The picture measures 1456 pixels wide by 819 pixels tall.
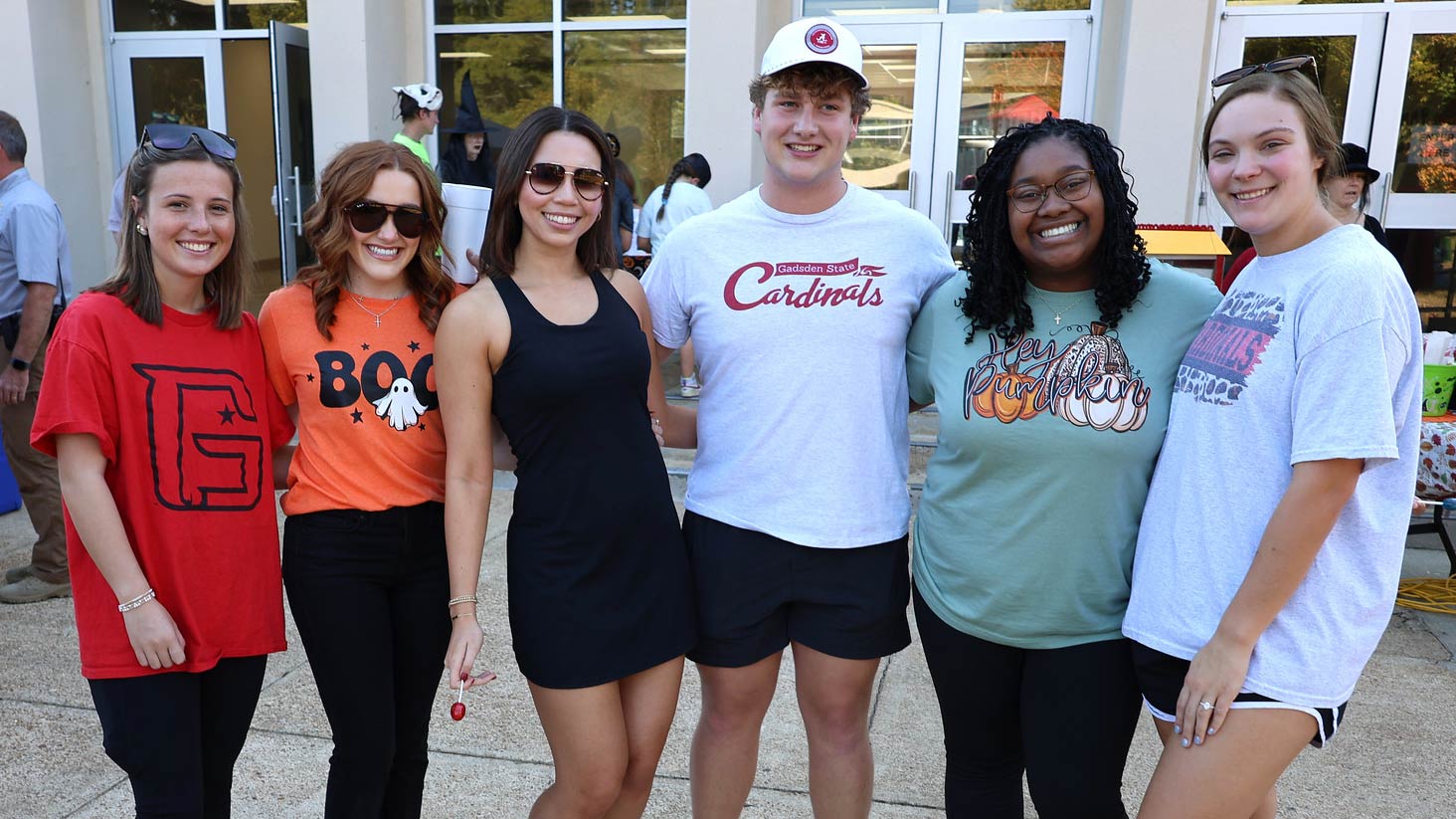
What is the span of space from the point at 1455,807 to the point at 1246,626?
2.07 metres

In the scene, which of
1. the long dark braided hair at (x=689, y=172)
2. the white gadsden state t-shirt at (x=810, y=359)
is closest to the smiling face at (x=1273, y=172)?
the white gadsden state t-shirt at (x=810, y=359)

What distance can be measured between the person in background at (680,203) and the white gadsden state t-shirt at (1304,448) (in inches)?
239

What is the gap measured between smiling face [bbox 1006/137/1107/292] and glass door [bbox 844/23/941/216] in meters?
7.05

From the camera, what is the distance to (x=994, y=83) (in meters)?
9.01

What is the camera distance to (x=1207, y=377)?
6.31 ft

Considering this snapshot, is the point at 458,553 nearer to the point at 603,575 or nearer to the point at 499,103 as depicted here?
the point at 603,575

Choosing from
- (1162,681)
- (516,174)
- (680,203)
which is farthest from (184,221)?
(680,203)

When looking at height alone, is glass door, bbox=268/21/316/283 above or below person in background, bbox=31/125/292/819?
above

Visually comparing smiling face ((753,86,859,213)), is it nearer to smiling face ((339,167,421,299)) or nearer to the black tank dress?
the black tank dress

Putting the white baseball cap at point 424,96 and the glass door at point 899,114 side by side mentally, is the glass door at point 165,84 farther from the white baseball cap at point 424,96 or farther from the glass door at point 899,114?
the glass door at point 899,114

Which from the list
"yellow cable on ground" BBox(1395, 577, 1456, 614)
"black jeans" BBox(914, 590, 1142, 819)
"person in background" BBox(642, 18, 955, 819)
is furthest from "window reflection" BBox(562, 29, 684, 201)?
"black jeans" BBox(914, 590, 1142, 819)

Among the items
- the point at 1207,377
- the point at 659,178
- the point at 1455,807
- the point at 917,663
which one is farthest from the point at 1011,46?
the point at 1207,377

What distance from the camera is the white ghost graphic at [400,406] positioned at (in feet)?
7.48

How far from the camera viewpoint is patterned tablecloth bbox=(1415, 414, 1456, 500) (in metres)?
4.84
